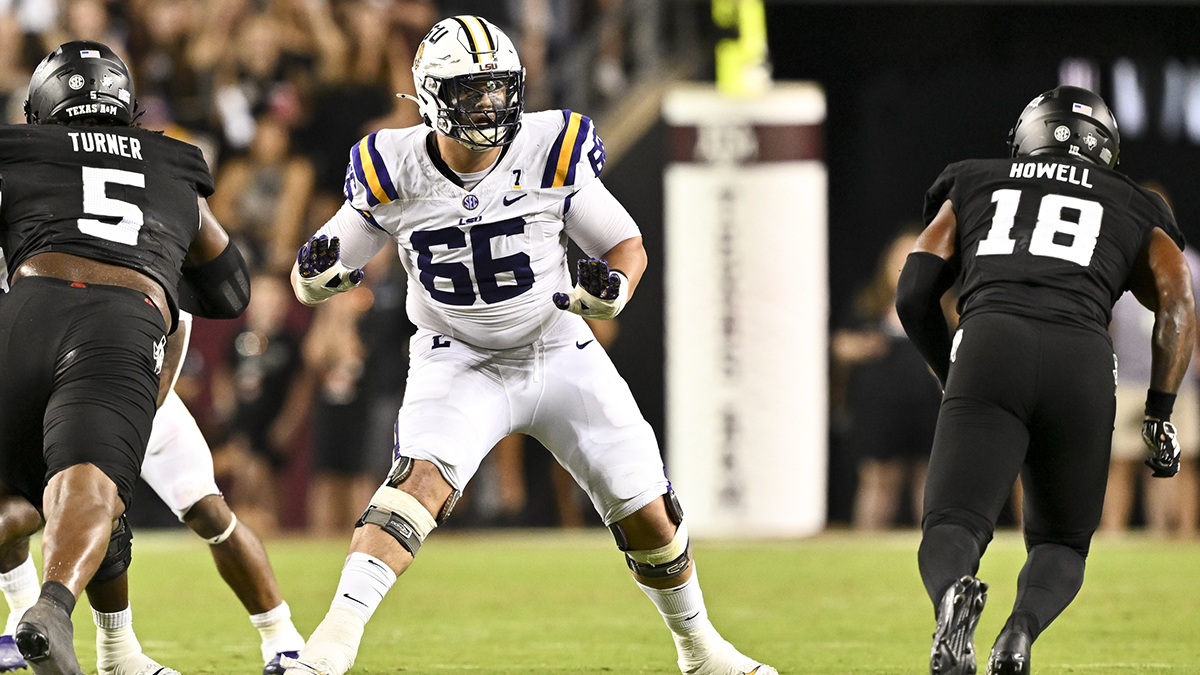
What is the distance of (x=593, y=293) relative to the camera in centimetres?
397

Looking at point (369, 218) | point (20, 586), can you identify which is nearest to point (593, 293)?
point (369, 218)

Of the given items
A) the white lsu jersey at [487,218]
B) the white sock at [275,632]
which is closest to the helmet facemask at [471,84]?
the white lsu jersey at [487,218]

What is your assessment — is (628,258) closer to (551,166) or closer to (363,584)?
(551,166)

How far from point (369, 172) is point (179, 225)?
52 cm

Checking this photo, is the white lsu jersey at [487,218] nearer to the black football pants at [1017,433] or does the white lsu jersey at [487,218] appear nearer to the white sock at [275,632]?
the black football pants at [1017,433]

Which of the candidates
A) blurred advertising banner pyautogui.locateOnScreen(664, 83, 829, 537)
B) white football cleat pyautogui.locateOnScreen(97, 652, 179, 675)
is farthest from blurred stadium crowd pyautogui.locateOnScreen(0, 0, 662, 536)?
white football cleat pyautogui.locateOnScreen(97, 652, 179, 675)

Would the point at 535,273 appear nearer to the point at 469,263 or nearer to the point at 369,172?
the point at 469,263

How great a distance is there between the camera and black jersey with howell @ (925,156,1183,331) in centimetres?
396

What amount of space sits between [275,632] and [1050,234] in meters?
2.59

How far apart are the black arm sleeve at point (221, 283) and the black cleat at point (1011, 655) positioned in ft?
7.31

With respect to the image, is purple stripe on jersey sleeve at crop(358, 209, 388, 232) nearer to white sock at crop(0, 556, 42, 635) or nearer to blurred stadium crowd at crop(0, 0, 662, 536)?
white sock at crop(0, 556, 42, 635)

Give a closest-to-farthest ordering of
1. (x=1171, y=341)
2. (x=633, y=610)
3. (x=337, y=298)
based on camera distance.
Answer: (x=1171, y=341), (x=633, y=610), (x=337, y=298)

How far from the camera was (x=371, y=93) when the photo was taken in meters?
11.4

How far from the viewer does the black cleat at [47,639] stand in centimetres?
346
